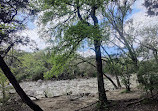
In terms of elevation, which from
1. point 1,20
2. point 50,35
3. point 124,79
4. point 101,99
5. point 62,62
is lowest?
point 101,99

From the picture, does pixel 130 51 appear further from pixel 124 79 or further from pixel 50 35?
pixel 50 35

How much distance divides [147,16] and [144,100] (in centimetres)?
931

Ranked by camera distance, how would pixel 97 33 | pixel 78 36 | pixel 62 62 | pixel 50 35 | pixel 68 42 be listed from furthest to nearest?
pixel 50 35 < pixel 62 62 < pixel 68 42 < pixel 78 36 < pixel 97 33

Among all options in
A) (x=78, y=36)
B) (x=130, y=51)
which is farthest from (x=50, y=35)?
(x=130, y=51)

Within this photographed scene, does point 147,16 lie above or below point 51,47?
above

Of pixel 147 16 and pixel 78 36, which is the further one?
pixel 147 16

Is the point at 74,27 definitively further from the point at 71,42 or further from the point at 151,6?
the point at 151,6

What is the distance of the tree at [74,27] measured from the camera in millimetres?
5035

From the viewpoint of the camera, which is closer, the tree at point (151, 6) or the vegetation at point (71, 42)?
the vegetation at point (71, 42)

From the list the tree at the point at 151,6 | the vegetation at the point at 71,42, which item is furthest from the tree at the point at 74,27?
the tree at the point at 151,6

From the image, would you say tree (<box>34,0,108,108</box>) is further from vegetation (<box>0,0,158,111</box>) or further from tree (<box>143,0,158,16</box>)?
tree (<box>143,0,158,16</box>)

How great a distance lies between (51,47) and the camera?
21.6ft

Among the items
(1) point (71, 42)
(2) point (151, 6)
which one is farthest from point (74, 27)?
(2) point (151, 6)

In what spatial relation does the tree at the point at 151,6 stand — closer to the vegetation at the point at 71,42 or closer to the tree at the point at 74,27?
the vegetation at the point at 71,42
